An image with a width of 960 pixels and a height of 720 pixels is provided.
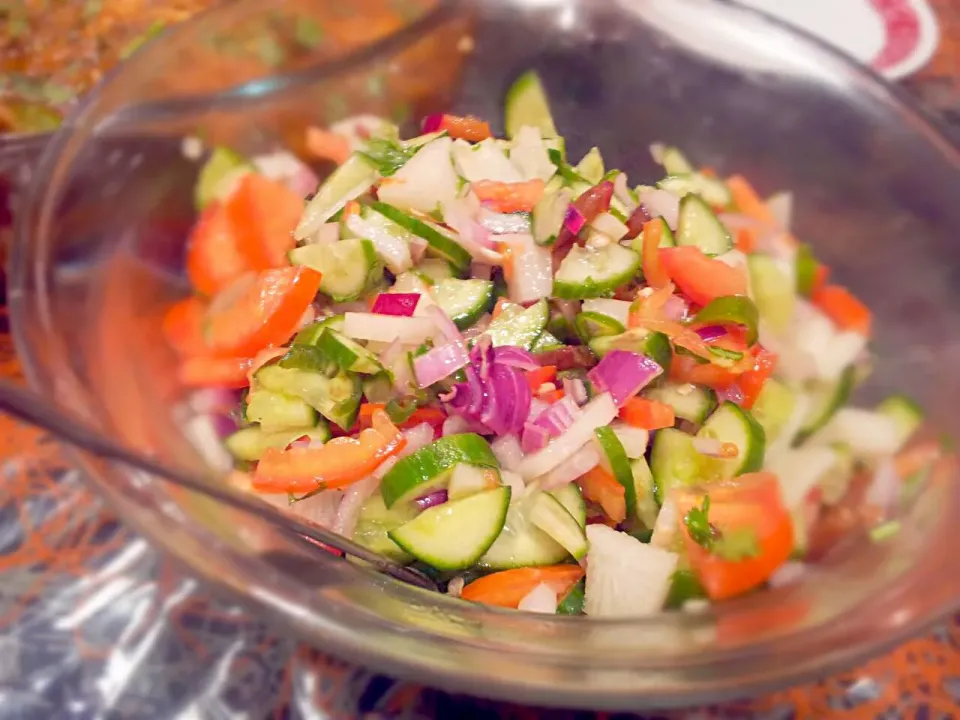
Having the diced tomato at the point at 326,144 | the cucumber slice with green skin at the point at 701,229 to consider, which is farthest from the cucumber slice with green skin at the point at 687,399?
the diced tomato at the point at 326,144

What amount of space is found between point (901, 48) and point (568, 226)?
4.10 ft

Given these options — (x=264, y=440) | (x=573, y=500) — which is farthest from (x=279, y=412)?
(x=573, y=500)

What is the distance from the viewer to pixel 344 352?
101cm

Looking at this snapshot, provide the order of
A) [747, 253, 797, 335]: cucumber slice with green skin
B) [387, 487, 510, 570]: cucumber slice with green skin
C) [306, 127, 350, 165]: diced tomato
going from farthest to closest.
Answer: [306, 127, 350, 165]: diced tomato → [747, 253, 797, 335]: cucumber slice with green skin → [387, 487, 510, 570]: cucumber slice with green skin

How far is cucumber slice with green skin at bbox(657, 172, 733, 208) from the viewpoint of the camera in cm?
125

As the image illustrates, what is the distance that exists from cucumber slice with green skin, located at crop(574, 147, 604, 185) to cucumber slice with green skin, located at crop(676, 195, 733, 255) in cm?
14

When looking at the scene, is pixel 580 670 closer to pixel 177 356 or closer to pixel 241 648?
pixel 241 648

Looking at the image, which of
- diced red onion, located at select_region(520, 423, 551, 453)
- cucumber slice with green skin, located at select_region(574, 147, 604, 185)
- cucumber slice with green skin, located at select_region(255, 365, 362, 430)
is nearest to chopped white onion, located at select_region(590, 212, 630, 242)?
cucumber slice with green skin, located at select_region(574, 147, 604, 185)

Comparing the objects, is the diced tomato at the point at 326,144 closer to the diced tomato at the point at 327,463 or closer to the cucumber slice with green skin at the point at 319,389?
the cucumber slice with green skin at the point at 319,389

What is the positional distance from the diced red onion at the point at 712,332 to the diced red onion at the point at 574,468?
0.82 feet

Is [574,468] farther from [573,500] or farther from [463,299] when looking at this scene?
[463,299]

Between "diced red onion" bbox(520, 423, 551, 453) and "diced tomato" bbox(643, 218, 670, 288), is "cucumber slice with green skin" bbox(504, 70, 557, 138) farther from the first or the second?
"diced red onion" bbox(520, 423, 551, 453)

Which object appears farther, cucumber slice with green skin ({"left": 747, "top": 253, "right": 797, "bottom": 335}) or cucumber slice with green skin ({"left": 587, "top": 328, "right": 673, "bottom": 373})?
cucumber slice with green skin ({"left": 747, "top": 253, "right": 797, "bottom": 335})

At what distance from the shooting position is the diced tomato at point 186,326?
3.64ft
